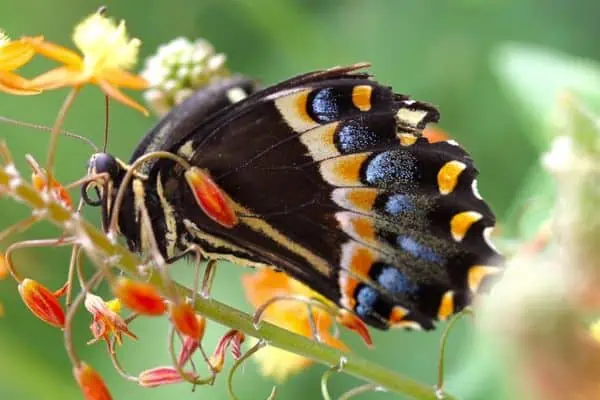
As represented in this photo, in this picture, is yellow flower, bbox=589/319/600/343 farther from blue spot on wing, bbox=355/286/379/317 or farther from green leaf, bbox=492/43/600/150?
green leaf, bbox=492/43/600/150

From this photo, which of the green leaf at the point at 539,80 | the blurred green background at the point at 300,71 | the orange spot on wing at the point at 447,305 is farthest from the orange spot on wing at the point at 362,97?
the blurred green background at the point at 300,71

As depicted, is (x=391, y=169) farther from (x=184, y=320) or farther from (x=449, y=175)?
(x=184, y=320)

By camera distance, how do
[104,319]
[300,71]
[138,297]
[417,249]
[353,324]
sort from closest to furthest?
1. [138,297]
2. [104,319]
3. [353,324]
4. [417,249]
5. [300,71]

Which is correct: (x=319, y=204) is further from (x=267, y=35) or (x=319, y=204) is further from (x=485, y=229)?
(x=267, y=35)

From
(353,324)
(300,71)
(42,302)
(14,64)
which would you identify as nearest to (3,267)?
(42,302)

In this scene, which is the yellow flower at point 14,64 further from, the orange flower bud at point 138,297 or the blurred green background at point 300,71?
the blurred green background at point 300,71

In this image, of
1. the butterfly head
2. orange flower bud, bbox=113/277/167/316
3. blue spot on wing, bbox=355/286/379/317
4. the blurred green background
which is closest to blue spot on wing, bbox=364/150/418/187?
blue spot on wing, bbox=355/286/379/317
